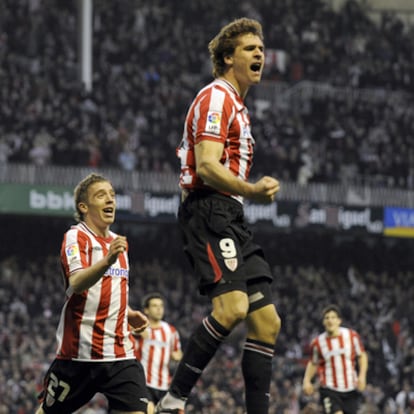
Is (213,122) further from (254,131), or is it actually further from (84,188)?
(254,131)

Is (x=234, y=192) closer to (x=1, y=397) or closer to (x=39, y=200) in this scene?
(x=1, y=397)

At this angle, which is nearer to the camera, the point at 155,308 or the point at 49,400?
the point at 49,400

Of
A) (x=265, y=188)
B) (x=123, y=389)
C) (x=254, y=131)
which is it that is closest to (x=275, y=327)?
(x=265, y=188)

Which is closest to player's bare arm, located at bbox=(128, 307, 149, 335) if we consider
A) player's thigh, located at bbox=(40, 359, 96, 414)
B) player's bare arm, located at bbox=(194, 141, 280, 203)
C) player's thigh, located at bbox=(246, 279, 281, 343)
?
player's thigh, located at bbox=(40, 359, 96, 414)

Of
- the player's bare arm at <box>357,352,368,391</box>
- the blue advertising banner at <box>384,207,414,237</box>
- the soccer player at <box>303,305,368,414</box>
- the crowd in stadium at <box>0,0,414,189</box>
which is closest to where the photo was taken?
the player's bare arm at <box>357,352,368,391</box>

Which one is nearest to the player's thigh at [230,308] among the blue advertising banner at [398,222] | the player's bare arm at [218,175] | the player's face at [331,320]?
the player's bare arm at [218,175]

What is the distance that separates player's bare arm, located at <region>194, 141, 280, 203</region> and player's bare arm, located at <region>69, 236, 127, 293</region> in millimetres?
586

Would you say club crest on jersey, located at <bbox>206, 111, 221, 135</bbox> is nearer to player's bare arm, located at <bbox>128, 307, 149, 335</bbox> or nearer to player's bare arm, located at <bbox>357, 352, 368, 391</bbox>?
player's bare arm, located at <bbox>128, 307, 149, 335</bbox>

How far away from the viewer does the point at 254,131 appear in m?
31.5

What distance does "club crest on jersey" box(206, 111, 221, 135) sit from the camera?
6.48 metres

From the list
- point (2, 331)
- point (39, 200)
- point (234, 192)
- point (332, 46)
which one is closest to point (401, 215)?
point (332, 46)

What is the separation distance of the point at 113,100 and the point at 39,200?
137 inches

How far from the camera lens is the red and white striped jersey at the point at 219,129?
6508mm

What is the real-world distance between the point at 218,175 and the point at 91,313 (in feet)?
4.77
